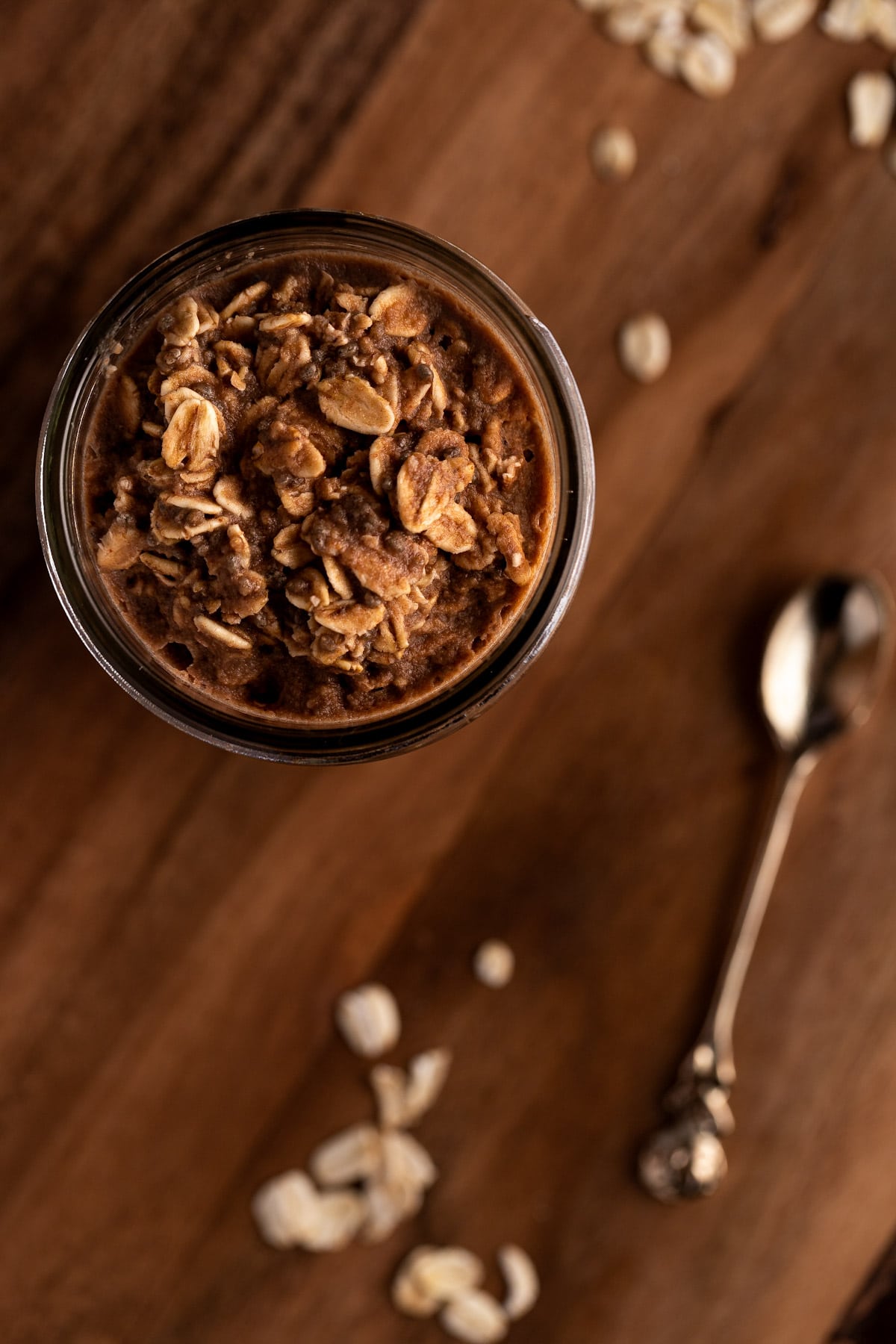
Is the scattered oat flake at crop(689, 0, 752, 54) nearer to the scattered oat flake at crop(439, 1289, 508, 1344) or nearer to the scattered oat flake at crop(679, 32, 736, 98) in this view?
the scattered oat flake at crop(679, 32, 736, 98)

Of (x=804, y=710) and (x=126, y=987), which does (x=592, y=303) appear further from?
(x=126, y=987)

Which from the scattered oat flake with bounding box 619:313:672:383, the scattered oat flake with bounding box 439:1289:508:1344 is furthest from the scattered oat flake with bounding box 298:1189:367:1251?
the scattered oat flake with bounding box 619:313:672:383

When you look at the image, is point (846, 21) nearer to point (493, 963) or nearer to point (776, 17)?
point (776, 17)

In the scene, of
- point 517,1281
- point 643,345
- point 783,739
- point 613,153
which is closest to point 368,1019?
point 517,1281

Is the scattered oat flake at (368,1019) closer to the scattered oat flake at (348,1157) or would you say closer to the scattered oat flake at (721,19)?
the scattered oat flake at (348,1157)

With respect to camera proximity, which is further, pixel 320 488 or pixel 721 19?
pixel 721 19

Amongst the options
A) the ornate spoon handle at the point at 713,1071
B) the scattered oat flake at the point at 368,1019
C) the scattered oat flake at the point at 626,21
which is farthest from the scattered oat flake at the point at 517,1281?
the scattered oat flake at the point at 626,21

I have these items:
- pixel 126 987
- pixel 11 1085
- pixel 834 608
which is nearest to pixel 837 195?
pixel 834 608
